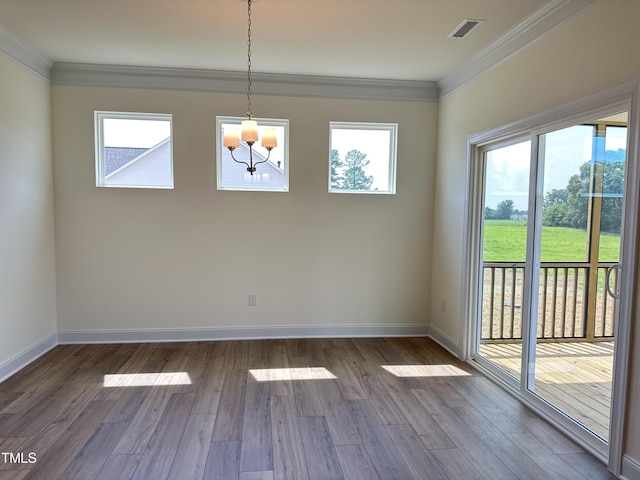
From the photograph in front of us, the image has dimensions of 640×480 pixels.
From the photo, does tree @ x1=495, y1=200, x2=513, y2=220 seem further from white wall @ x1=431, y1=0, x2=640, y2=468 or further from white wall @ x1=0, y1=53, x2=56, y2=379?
white wall @ x1=0, y1=53, x2=56, y2=379

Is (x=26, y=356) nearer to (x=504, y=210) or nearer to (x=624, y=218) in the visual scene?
(x=504, y=210)

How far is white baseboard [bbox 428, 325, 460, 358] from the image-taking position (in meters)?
3.99

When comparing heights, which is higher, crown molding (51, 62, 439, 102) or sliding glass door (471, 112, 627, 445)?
crown molding (51, 62, 439, 102)

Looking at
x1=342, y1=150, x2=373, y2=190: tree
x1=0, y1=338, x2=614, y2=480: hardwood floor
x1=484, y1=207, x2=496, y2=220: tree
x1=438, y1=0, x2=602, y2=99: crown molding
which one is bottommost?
x1=0, y1=338, x2=614, y2=480: hardwood floor

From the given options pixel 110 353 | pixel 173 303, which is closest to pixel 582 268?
pixel 173 303

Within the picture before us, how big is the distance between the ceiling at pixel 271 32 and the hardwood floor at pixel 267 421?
2.93 metres

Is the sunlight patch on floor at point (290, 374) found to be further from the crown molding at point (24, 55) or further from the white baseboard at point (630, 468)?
the crown molding at point (24, 55)

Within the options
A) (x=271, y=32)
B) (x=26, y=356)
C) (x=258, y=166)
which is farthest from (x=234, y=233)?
(x=26, y=356)

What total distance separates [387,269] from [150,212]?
2.76 m

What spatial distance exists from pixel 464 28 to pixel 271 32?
154cm

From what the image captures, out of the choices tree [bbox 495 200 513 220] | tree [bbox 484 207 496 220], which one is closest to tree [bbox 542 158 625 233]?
tree [bbox 495 200 513 220]

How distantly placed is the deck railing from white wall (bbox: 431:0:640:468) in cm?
34

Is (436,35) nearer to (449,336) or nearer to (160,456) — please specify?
(449,336)

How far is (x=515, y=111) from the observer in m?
3.08
